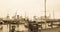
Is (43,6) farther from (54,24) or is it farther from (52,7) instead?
(54,24)

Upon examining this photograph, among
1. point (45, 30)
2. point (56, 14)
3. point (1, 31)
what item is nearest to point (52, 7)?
point (56, 14)

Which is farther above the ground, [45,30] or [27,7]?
[27,7]

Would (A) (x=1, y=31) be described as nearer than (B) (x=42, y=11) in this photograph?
Yes

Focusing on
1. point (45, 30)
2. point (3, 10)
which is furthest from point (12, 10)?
point (45, 30)

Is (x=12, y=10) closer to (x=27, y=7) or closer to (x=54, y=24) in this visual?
(x=27, y=7)

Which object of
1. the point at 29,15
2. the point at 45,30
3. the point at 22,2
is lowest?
the point at 45,30

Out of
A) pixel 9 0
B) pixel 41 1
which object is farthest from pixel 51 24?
pixel 9 0

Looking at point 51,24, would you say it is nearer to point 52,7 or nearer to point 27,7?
point 52,7

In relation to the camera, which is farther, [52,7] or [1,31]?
[52,7]
